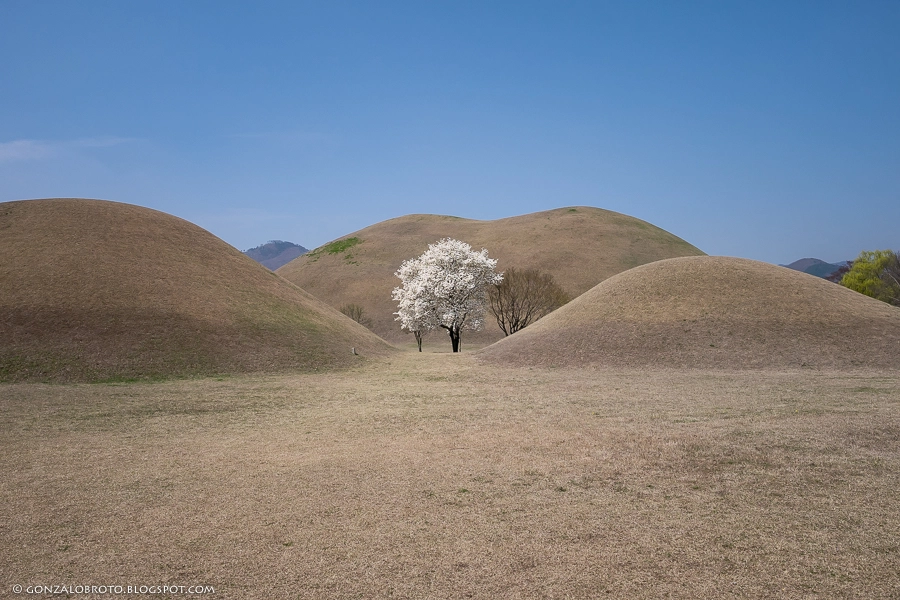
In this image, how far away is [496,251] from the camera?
3538 inches

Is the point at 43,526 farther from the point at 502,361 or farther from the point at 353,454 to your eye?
the point at 502,361

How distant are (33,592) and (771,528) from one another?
9.69 metres

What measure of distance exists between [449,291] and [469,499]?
40.8 metres

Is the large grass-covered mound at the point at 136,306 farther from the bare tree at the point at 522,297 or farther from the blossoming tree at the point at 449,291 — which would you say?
the bare tree at the point at 522,297

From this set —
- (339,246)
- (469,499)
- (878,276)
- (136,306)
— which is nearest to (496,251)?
(339,246)

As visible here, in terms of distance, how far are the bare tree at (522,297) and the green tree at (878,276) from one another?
126 ft

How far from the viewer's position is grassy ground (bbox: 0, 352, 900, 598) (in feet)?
22.1

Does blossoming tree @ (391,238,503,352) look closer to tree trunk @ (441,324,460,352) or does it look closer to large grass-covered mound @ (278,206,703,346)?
tree trunk @ (441,324,460,352)

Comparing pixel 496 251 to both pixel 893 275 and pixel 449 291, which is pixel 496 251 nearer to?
pixel 449 291

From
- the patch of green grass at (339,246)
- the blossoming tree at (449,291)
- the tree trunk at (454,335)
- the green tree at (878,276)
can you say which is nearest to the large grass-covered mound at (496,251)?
the patch of green grass at (339,246)

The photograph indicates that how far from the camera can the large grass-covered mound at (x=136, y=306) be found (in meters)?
27.1

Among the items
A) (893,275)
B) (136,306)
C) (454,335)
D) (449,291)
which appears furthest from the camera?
(893,275)

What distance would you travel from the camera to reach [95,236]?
37562 millimetres

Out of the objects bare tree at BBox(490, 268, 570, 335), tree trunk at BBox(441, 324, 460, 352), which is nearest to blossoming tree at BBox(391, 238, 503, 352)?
tree trunk at BBox(441, 324, 460, 352)
